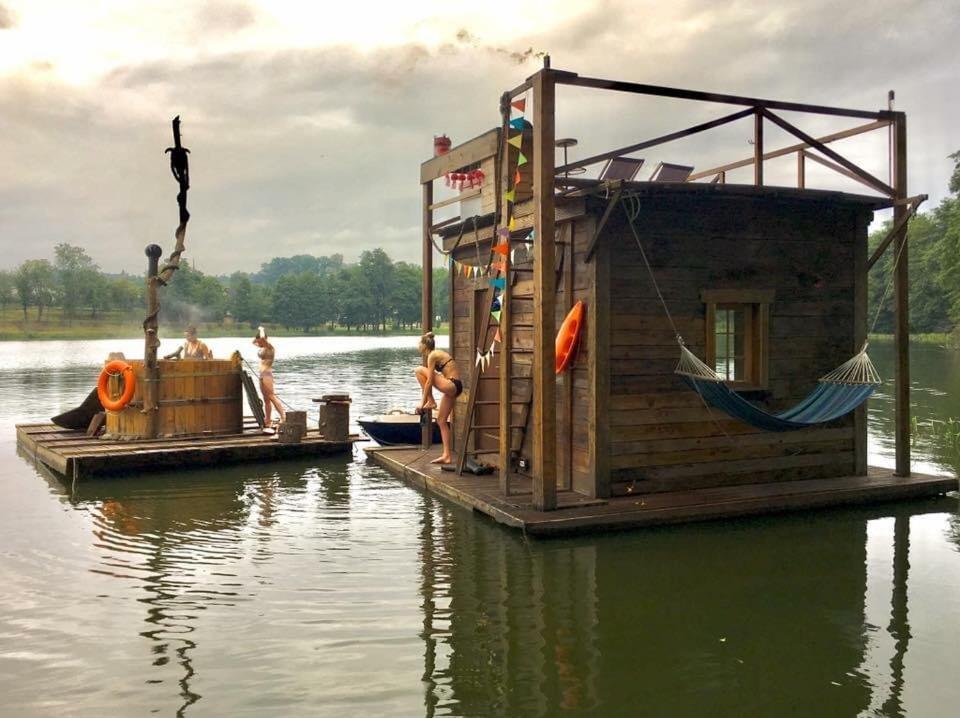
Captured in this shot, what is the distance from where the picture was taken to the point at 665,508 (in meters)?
8.86

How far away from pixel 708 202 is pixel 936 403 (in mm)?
14186

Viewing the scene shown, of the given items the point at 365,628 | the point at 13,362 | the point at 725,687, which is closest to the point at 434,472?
the point at 365,628

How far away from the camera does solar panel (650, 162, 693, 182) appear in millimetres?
10086

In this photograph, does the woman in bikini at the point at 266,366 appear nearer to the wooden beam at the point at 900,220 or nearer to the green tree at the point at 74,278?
the wooden beam at the point at 900,220

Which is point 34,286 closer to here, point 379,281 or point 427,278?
point 379,281

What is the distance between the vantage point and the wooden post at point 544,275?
8.17 meters

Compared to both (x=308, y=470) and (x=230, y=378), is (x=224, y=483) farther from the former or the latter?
(x=230, y=378)

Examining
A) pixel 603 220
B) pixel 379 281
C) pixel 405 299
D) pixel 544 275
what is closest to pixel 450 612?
pixel 544 275

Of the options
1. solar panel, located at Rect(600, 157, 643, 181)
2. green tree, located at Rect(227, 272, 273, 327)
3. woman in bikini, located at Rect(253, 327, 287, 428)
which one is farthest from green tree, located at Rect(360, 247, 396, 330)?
solar panel, located at Rect(600, 157, 643, 181)

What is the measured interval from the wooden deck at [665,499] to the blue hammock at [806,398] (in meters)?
0.82

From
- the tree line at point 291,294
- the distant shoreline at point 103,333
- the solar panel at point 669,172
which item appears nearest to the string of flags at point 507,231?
the solar panel at point 669,172

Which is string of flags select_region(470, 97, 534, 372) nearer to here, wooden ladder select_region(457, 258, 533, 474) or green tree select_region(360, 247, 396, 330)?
wooden ladder select_region(457, 258, 533, 474)

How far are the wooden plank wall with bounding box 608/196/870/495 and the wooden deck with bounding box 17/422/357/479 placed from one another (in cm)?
580

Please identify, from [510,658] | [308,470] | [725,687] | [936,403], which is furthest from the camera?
[936,403]
